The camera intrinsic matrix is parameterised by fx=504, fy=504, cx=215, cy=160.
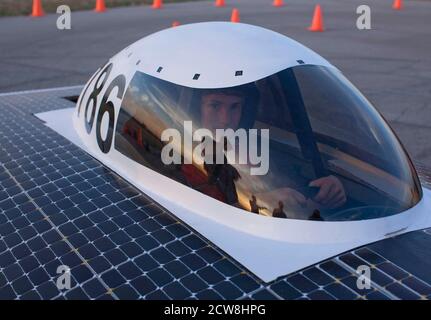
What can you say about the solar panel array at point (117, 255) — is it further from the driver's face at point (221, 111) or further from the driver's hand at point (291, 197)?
the driver's face at point (221, 111)

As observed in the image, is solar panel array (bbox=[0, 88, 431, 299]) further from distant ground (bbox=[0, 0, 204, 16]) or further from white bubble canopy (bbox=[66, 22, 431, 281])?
distant ground (bbox=[0, 0, 204, 16])

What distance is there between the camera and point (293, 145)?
242cm

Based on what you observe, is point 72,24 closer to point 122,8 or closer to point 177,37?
point 122,8

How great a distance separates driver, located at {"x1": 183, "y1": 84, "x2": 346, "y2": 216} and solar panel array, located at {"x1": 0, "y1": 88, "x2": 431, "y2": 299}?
248 mm

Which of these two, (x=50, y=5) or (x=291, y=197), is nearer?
(x=291, y=197)

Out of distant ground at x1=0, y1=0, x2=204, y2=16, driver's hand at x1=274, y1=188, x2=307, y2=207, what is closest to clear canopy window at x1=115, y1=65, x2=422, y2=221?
driver's hand at x1=274, y1=188, x2=307, y2=207

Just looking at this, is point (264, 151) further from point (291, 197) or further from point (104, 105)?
point (104, 105)

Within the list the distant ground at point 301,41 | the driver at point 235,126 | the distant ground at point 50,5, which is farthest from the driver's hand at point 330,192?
the distant ground at point 50,5

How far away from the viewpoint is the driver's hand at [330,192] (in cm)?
227

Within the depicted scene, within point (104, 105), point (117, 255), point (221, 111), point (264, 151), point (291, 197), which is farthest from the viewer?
point (104, 105)

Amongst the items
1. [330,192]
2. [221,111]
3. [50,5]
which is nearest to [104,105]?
[221,111]

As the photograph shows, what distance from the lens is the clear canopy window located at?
7.55 feet

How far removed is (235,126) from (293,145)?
11.6 inches
